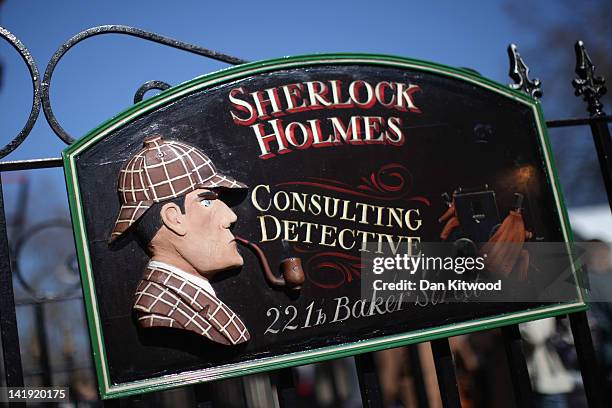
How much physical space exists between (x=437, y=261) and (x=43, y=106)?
7.37 feet

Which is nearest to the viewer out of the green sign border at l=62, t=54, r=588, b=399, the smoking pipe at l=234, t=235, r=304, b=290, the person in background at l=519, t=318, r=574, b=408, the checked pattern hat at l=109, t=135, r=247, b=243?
the green sign border at l=62, t=54, r=588, b=399

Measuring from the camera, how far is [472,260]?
431 cm

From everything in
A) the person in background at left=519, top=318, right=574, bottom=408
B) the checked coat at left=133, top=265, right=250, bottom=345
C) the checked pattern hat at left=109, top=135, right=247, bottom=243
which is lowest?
the person in background at left=519, top=318, right=574, bottom=408

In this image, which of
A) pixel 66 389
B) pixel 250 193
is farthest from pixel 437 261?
pixel 66 389

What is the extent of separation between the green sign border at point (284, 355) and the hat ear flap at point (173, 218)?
39 cm

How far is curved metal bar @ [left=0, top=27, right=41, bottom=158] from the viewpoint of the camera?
3.80 metres

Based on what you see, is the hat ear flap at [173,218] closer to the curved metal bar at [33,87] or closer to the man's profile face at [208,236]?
the man's profile face at [208,236]

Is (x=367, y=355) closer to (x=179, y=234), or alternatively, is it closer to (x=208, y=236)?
(x=208, y=236)

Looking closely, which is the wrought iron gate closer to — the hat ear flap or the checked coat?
the checked coat

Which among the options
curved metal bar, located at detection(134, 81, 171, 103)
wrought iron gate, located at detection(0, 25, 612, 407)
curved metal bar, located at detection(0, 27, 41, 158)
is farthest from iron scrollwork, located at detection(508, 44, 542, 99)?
curved metal bar, located at detection(0, 27, 41, 158)

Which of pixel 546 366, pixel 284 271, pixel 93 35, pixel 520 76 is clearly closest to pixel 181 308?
pixel 284 271

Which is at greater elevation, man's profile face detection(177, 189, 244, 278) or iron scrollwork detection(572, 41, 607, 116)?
iron scrollwork detection(572, 41, 607, 116)

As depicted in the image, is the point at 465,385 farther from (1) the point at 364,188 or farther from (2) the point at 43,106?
(2) the point at 43,106

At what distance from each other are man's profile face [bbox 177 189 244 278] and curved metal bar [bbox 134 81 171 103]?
2.04ft
